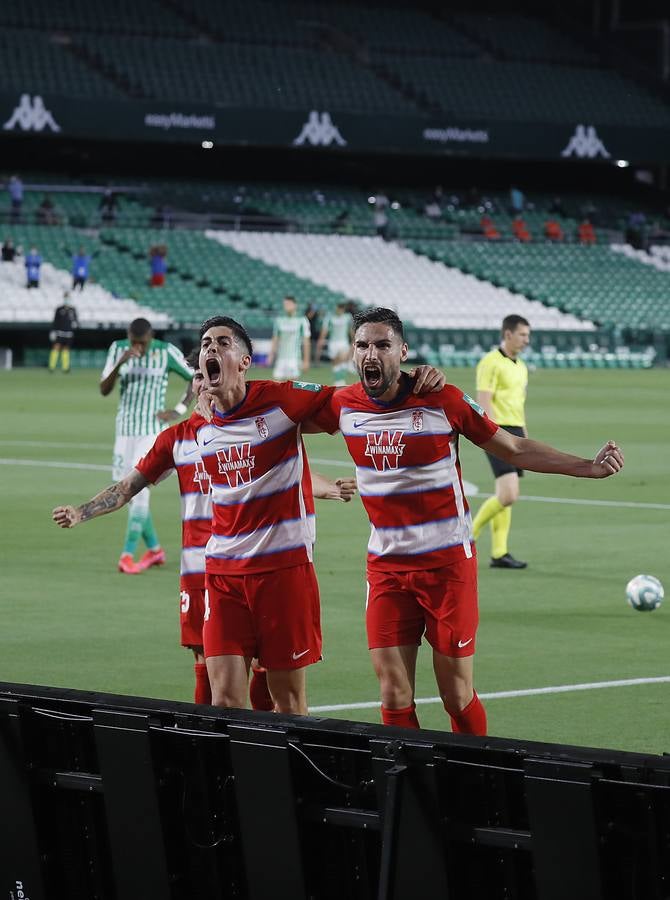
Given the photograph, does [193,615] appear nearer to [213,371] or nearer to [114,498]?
[114,498]

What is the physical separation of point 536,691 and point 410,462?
3.20m

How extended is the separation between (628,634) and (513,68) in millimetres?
59816

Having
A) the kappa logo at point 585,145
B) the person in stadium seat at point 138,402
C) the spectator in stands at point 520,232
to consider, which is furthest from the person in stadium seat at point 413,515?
the kappa logo at point 585,145

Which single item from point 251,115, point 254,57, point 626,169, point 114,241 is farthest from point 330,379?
point 626,169

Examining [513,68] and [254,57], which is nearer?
[254,57]

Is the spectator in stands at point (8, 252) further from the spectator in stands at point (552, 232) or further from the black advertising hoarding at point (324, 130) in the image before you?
the spectator in stands at point (552, 232)

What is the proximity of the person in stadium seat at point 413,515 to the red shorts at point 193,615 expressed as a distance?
966 millimetres

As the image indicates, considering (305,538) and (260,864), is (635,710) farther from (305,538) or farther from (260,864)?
(260,864)

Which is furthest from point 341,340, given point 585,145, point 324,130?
point 585,145

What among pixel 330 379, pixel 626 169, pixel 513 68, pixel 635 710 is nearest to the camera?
pixel 635 710

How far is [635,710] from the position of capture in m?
10.0

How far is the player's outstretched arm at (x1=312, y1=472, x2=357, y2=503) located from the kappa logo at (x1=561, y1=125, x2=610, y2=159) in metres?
60.2

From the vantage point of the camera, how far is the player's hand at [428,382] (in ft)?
25.4

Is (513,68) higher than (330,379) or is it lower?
higher
